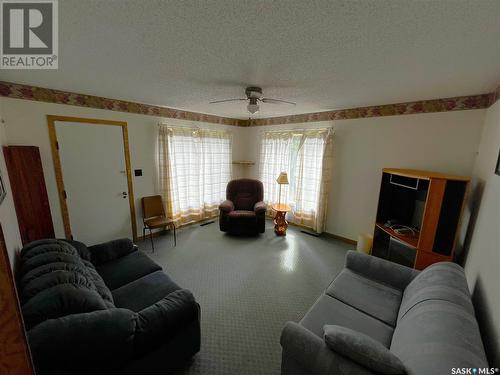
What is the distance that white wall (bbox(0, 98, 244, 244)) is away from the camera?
91.1 inches

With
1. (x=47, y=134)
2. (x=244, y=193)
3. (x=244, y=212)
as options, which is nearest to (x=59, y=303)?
(x=47, y=134)

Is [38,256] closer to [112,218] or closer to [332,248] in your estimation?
[112,218]

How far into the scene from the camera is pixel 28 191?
2209 mm

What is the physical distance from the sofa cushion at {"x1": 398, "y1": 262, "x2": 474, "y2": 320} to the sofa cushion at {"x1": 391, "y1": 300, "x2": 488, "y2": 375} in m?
0.06

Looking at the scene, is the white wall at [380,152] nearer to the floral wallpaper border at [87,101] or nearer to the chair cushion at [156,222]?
the floral wallpaper border at [87,101]

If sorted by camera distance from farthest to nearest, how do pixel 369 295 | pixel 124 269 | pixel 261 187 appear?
pixel 261 187
pixel 124 269
pixel 369 295

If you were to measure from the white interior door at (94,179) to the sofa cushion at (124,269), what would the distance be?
1.19 m

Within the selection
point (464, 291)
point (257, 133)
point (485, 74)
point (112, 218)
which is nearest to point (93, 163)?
→ point (112, 218)

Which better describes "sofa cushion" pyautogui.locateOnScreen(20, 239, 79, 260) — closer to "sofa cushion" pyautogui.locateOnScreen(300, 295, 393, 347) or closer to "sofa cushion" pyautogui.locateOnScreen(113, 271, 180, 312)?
"sofa cushion" pyautogui.locateOnScreen(113, 271, 180, 312)

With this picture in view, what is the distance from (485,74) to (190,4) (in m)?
2.37

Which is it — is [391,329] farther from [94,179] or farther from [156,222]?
[94,179]

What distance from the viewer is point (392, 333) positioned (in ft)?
4.63

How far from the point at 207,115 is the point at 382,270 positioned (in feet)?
12.3

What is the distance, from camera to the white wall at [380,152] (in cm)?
248
